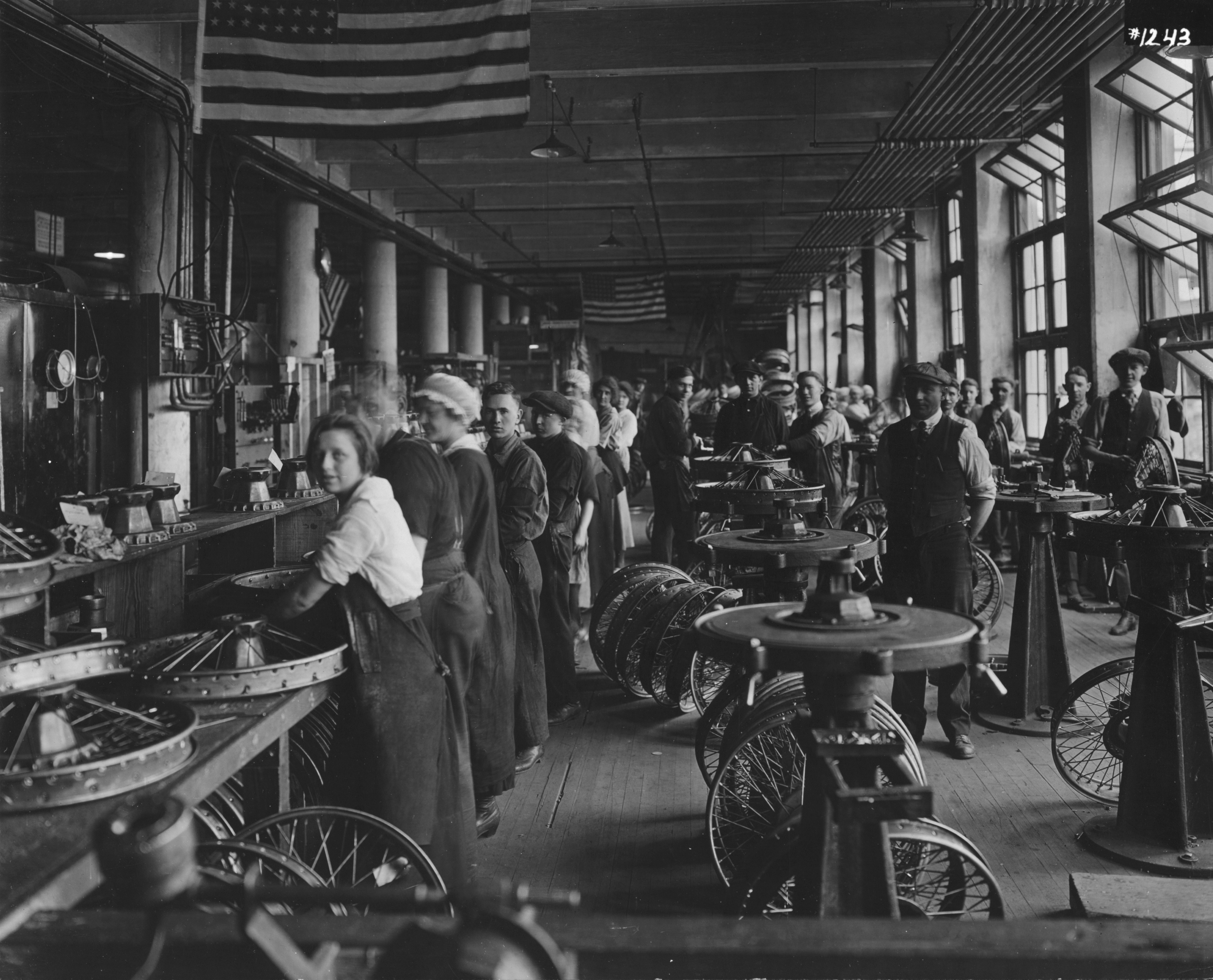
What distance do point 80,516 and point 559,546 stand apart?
7.40 feet

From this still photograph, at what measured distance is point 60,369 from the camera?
7719mm

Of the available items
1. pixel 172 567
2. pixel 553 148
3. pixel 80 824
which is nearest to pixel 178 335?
pixel 172 567

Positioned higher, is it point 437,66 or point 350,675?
point 437,66

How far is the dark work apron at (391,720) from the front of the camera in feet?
9.78

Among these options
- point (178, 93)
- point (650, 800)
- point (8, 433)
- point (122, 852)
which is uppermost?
point (178, 93)

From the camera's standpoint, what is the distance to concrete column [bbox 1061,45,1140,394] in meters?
8.68

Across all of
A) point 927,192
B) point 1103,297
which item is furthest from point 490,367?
point 1103,297

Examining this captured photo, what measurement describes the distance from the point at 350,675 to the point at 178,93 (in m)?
6.47

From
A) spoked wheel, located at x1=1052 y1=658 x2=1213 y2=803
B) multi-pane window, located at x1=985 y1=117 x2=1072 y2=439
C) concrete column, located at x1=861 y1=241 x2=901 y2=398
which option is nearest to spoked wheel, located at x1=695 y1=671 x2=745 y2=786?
spoked wheel, located at x1=1052 y1=658 x2=1213 y2=803

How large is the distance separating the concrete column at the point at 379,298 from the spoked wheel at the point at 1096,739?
1114 cm

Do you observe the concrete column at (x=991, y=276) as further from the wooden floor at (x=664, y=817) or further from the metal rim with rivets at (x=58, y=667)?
the metal rim with rivets at (x=58, y=667)

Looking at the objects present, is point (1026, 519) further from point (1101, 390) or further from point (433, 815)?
point (1101, 390)

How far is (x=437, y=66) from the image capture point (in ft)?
13.7

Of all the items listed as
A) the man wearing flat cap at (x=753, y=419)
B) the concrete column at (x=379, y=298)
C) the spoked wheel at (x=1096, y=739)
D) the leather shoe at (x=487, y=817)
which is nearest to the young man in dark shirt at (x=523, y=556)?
the leather shoe at (x=487, y=817)
